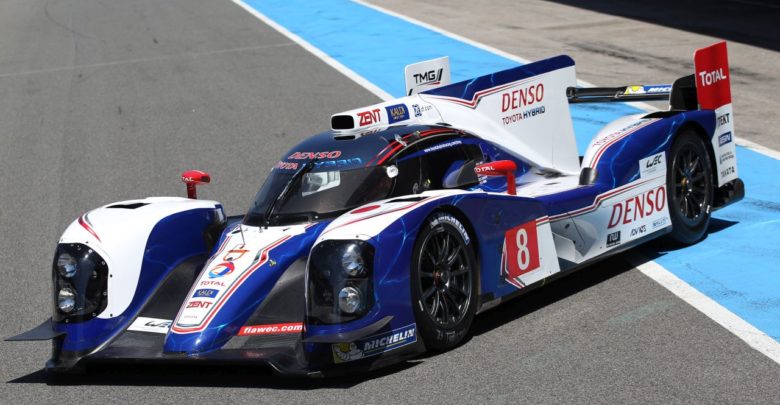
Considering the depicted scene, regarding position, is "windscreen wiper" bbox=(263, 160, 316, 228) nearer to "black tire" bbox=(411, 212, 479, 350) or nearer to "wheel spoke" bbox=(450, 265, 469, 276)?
"black tire" bbox=(411, 212, 479, 350)

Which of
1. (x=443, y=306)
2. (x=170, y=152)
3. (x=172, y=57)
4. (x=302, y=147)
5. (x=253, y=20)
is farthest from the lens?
(x=253, y=20)

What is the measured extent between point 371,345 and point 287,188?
149 cm

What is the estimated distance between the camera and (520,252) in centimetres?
734

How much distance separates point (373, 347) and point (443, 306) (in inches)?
25.2

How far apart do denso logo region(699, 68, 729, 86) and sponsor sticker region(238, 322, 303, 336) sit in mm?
4541

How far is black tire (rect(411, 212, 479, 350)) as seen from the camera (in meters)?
6.60

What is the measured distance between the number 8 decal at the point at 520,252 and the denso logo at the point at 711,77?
2.73 meters

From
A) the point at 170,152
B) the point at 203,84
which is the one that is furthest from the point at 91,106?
the point at 170,152

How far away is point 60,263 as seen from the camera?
23.1ft

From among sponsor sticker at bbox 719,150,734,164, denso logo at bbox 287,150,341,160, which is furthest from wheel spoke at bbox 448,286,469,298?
sponsor sticker at bbox 719,150,734,164

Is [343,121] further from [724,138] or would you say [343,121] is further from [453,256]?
[724,138]

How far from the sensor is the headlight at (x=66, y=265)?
275 inches

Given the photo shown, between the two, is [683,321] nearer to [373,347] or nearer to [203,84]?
[373,347]

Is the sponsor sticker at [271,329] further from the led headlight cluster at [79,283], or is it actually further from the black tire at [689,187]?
the black tire at [689,187]
